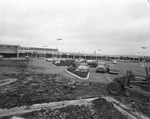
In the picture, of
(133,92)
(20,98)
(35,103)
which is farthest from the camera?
(133,92)

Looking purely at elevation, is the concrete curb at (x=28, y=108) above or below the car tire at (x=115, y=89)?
below

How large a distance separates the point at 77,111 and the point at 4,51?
67331 millimetres

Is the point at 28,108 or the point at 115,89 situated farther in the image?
the point at 115,89

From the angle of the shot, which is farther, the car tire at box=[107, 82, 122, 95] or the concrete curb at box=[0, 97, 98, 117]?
the car tire at box=[107, 82, 122, 95]

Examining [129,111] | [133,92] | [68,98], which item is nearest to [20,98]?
[68,98]

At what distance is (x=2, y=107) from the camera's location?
5.80 meters

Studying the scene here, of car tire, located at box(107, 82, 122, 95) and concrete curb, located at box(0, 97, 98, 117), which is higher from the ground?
car tire, located at box(107, 82, 122, 95)

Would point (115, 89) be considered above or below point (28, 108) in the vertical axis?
above

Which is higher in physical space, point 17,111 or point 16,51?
point 16,51

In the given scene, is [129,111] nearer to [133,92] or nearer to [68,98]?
[133,92]

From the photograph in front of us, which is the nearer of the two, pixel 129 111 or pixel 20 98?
pixel 129 111

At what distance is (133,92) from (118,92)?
0.91 meters

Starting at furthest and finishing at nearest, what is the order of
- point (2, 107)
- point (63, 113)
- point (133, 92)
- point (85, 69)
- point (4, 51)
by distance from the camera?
point (4, 51)
point (85, 69)
point (133, 92)
point (2, 107)
point (63, 113)

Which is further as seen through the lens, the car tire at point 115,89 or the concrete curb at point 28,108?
the car tire at point 115,89
